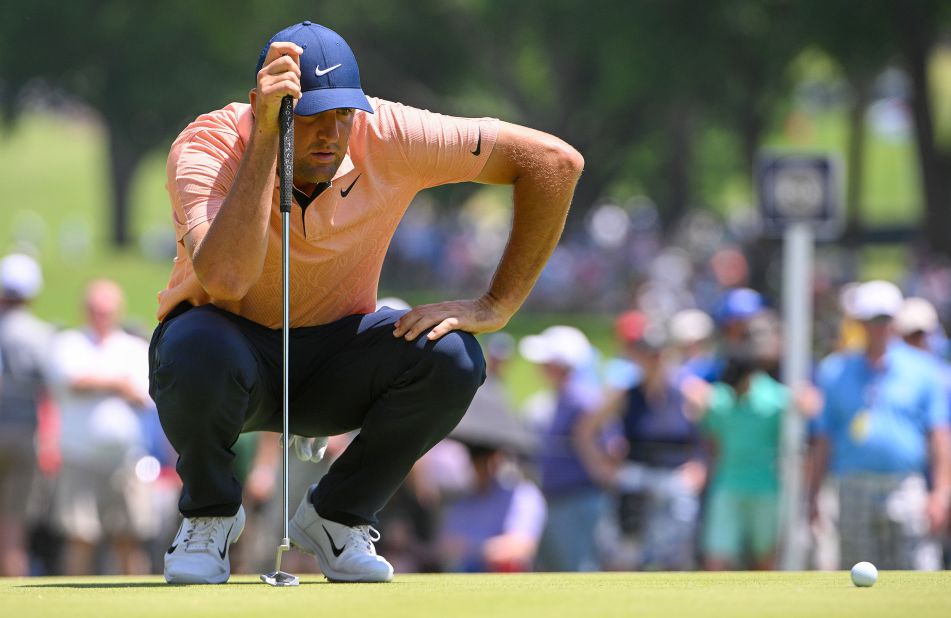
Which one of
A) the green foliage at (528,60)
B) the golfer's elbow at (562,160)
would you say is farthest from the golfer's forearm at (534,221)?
the green foliage at (528,60)

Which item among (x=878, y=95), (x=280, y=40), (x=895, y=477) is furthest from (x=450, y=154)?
(x=878, y=95)

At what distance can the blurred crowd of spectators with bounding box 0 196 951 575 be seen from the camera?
10336 millimetres

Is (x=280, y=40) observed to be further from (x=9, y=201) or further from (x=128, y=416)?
(x=9, y=201)

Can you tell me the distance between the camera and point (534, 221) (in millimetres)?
6027

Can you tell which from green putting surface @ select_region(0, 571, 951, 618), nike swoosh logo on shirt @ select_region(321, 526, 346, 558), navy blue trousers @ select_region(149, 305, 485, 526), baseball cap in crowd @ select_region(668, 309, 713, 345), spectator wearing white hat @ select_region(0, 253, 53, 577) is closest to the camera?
green putting surface @ select_region(0, 571, 951, 618)

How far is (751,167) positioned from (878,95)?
32.4 feet

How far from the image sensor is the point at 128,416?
1140cm

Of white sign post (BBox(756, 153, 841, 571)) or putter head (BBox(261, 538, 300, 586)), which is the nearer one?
putter head (BBox(261, 538, 300, 586))

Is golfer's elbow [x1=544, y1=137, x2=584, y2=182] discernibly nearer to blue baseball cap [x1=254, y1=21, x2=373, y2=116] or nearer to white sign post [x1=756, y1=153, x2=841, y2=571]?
blue baseball cap [x1=254, y1=21, x2=373, y2=116]

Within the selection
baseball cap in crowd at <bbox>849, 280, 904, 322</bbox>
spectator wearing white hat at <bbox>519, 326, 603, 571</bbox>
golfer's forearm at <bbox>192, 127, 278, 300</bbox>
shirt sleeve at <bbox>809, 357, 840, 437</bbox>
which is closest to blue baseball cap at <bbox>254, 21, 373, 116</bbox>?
golfer's forearm at <bbox>192, 127, 278, 300</bbox>

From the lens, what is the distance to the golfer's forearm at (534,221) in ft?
19.5

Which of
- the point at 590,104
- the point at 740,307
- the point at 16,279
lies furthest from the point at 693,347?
the point at 590,104

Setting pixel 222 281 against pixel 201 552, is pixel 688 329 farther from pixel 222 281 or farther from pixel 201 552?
pixel 222 281

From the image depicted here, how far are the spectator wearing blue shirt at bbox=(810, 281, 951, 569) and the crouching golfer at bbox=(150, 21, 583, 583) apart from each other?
474 cm
